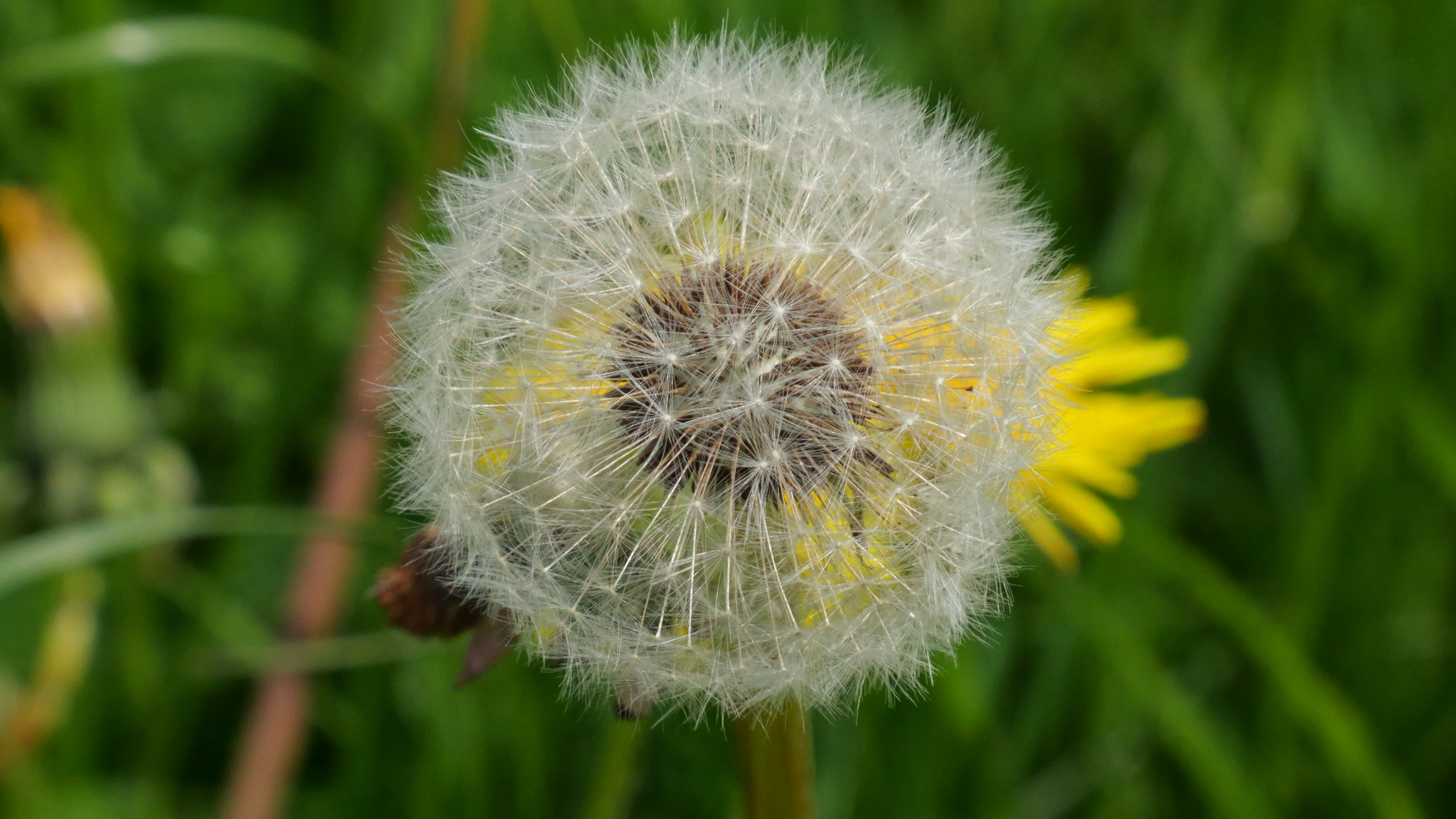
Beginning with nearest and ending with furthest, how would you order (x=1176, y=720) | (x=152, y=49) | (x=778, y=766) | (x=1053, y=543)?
(x=778, y=766) < (x=1176, y=720) < (x=1053, y=543) < (x=152, y=49)

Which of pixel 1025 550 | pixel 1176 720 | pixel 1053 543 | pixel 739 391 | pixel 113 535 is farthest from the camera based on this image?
pixel 1053 543

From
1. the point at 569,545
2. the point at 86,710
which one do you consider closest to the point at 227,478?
the point at 86,710

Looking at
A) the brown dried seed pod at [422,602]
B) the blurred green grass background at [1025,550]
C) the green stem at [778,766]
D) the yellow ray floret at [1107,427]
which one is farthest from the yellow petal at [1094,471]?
the brown dried seed pod at [422,602]

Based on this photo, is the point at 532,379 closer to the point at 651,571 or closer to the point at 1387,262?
the point at 651,571

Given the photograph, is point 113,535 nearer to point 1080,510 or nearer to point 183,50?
point 183,50

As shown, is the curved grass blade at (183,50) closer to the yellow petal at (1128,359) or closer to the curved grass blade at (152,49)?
the curved grass blade at (152,49)

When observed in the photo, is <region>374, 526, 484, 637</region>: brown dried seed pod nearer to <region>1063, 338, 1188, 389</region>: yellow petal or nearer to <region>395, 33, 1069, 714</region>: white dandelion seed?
<region>395, 33, 1069, 714</region>: white dandelion seed

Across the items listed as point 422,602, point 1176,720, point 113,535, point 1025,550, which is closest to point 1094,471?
point 1025,550
